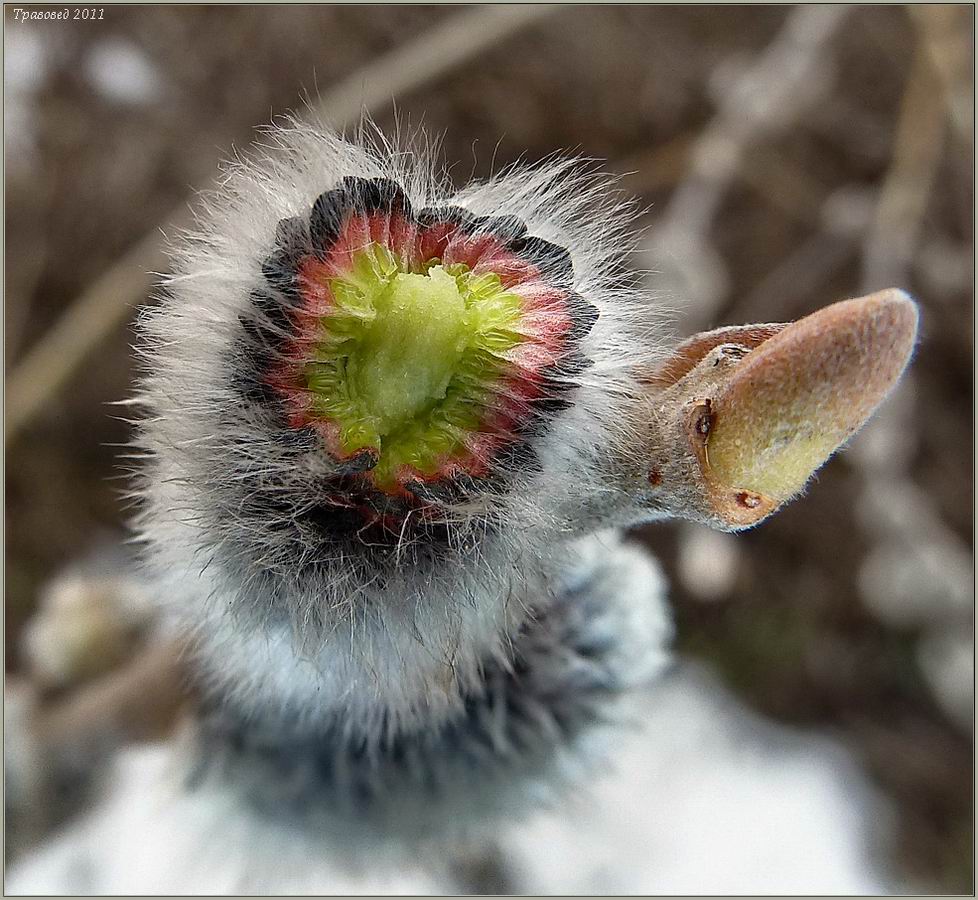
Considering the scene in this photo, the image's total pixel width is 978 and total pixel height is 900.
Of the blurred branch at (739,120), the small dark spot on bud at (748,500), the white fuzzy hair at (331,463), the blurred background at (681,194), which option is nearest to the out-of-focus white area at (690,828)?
the blurred background at (681,194)

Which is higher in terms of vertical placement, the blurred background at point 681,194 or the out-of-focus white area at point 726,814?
the blurred background at point 681,194

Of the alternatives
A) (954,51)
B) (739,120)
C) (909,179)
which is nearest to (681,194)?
(739,120)

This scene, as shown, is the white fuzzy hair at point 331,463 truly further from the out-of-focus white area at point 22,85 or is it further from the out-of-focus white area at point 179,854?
the out-of-focus white area at point 22,85

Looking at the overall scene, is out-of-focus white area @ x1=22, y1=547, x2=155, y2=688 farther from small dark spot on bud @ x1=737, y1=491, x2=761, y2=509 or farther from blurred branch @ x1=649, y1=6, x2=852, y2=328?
blurred branch @ x1=649, y1=6, x2=852, y2=328

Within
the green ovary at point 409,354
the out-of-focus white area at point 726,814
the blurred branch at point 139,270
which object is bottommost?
the out-of-focus white area at point 726,814

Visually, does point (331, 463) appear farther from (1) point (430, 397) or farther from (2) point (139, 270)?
(2) point (139, 270)

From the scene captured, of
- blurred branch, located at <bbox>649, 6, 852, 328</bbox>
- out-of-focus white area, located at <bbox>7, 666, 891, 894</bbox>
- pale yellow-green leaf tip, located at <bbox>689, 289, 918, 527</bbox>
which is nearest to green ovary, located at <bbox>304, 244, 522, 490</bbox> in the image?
pale yellow-green leaf tip, located at <bbox>689, 289, 918, 527</bbox>
